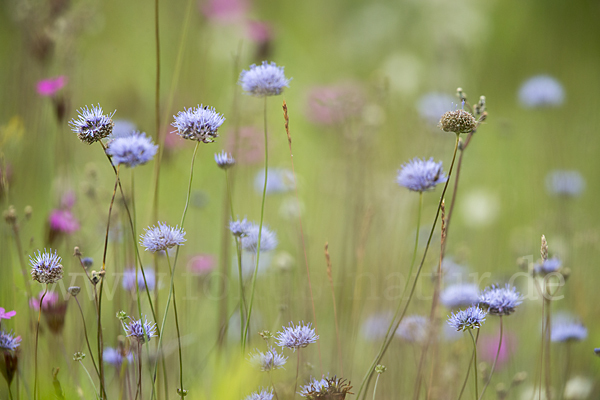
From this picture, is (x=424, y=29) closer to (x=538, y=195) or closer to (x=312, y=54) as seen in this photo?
(x=312, y=54)

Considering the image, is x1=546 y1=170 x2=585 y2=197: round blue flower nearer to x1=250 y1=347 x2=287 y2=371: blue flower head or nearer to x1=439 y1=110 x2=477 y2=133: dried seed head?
x1=439 y1=110 x2=477 y2=133: dried seed head

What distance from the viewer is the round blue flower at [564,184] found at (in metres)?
1.55

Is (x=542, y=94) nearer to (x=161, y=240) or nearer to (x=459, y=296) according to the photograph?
(x=459, y=296)

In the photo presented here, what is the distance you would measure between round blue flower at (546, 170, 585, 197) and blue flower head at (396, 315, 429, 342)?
0.79 meters

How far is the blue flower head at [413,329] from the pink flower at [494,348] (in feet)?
1.07

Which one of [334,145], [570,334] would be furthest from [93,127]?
[334,145]

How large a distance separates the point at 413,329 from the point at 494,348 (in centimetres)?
42

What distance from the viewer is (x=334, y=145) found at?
92.7 inches

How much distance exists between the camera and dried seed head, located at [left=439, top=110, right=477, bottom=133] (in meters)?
0.67

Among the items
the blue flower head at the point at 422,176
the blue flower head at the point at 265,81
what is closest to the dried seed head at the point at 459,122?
the blue flower head at the point at 422,176

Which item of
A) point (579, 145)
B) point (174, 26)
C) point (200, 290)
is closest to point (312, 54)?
point (174, 26)

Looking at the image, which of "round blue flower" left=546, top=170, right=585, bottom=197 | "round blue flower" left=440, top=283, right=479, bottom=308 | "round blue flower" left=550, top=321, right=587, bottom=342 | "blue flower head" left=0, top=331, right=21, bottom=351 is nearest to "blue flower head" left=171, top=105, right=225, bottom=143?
"blue flower head" left=0, top=331, right=21, bottom=351

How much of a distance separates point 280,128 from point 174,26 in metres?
0.74

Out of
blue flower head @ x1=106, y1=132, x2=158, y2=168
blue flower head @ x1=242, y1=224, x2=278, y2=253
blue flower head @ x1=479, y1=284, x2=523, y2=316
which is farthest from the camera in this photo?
blue flower head @ x1=242, y1=224, x2=278, y2=253
